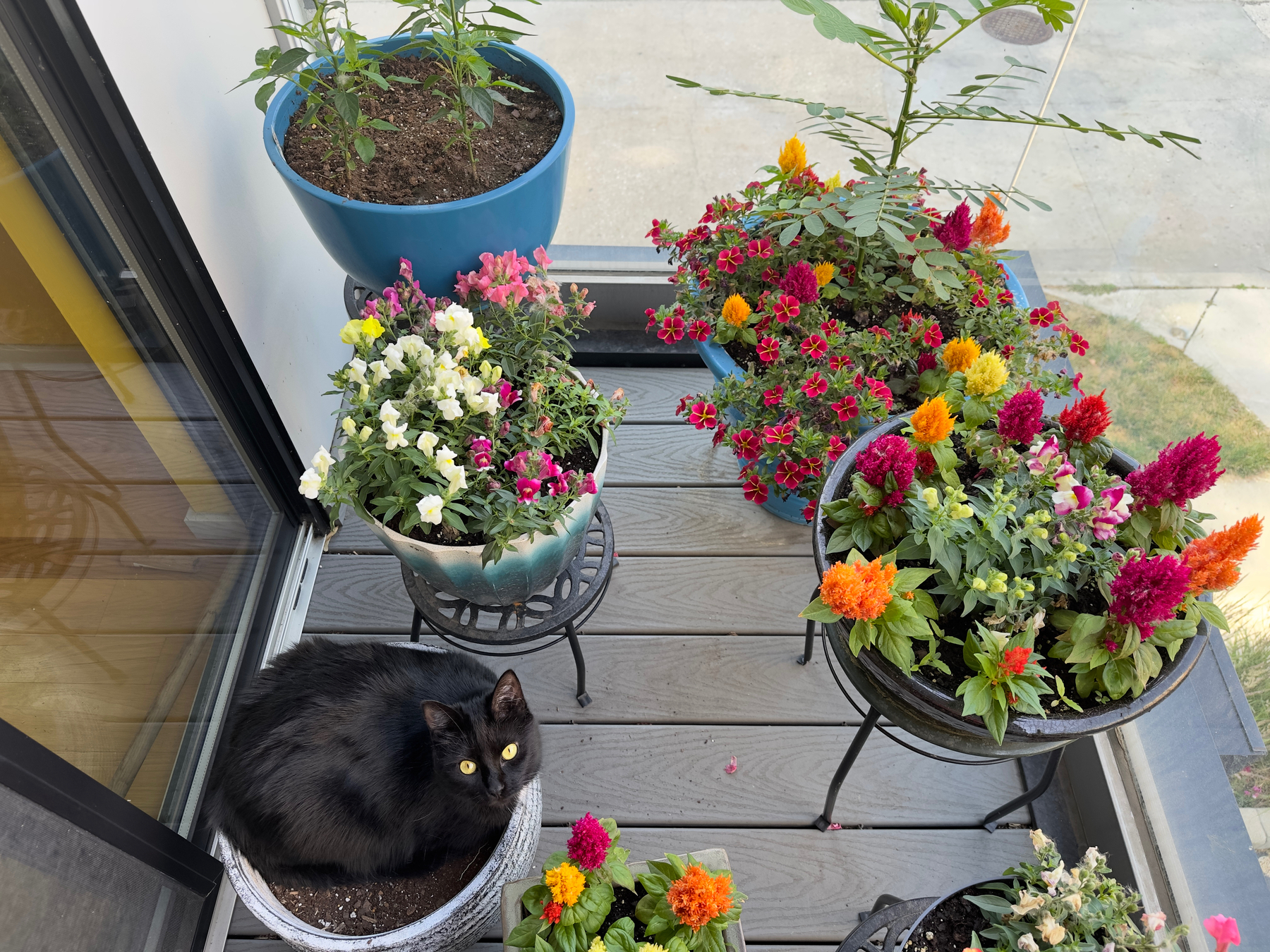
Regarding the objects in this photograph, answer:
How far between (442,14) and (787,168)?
696 mm

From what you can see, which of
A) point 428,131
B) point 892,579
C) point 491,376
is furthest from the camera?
point 428,131

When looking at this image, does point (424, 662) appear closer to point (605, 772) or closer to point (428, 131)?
point (605, 772)

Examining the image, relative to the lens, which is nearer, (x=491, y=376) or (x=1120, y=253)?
(x=491, y=376)

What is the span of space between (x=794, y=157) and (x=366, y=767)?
4.37 feet

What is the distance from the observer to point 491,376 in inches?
45.8

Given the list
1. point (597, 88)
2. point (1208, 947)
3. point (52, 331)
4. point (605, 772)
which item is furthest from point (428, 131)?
point (1208, 947)

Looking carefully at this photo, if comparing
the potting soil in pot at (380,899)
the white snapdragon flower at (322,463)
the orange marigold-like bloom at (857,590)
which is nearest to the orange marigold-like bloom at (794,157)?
the orange marigold-like bloom at (857,590)

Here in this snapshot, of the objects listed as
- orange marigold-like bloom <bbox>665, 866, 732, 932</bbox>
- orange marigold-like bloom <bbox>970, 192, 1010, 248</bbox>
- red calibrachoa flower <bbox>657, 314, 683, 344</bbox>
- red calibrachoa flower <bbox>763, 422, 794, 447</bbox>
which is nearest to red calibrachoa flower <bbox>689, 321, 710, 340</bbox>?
red calibrachoa flower <bbox>657, 314, 683, 344</bbox>

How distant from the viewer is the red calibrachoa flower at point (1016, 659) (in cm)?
95

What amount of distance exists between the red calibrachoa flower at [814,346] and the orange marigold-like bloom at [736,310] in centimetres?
14

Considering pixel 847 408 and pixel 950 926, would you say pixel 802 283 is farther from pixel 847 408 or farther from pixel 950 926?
pixel 950 926

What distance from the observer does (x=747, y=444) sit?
1.47 m

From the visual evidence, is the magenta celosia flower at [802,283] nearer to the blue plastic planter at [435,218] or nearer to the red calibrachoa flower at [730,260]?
the red calibrachoa flower at [730,260]

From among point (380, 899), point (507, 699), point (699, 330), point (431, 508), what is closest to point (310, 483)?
point (431, 508)
